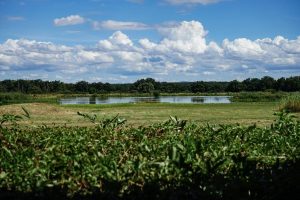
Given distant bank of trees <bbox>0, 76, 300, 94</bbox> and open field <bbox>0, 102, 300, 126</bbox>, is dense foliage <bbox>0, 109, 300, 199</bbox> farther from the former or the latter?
distant bank of trees <bbox>0, 76, 300, 94</bbox>

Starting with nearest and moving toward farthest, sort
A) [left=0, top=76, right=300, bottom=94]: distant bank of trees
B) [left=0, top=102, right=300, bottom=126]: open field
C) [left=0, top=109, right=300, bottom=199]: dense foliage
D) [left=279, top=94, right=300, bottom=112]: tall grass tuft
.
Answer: [left=0, top=109, right=300, bottom=199]: dense foliage
[left=0, top=102, right=300, bottom=126]: open field
[left=279, top=94, right=300, bottom=112]: tall grass tuft
[left=0, top=76, right=300, bottom=94]: distant bank of trees

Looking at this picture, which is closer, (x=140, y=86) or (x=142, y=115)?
(x=142, y=115)

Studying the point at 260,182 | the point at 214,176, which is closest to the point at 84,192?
the point at 214,176

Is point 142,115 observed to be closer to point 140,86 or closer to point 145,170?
point 145,170

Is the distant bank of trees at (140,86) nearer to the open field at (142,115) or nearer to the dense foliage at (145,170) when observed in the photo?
the open field at (142,115)

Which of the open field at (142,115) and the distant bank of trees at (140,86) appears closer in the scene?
the open field at (142,115)

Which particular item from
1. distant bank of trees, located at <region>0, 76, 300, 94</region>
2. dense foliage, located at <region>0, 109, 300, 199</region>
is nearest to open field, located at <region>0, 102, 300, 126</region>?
dense foliage, located at <region>0, 109, 300, 199</region>

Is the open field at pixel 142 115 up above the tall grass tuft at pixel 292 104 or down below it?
below

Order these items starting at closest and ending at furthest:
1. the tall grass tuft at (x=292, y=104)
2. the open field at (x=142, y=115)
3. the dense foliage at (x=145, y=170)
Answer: the dense foliage at (x=145, y=170) → the open field at (x=142, y=115) → the tall grass tuft at (x=292, y=104)

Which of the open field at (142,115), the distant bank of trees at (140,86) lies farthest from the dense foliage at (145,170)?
the distant bank of trees at (140,86)

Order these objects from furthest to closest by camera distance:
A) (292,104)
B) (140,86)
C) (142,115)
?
(140,86) → (292,104) → (142,115)

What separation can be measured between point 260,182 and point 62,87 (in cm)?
16401

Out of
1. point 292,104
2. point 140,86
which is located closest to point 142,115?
point 292,104

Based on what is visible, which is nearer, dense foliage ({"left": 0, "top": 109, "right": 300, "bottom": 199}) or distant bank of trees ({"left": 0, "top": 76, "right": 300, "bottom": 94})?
dense foliage ({"left": 0, "top": 109, "right": 300, "bottom": 199})
